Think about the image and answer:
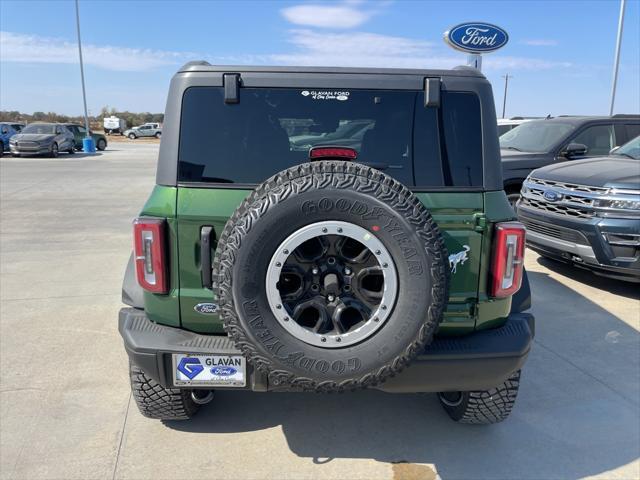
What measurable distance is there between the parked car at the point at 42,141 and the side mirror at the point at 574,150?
22206 millimetres

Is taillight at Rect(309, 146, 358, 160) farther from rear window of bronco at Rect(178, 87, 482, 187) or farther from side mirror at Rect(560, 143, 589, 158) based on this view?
side mirror at Rect(560, 143, 589, 158)

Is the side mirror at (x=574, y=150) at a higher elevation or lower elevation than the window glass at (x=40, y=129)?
lower

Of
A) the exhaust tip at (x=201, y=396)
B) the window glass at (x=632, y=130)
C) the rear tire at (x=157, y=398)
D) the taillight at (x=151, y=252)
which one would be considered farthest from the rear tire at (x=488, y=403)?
the window glass at (x=632, y=130)

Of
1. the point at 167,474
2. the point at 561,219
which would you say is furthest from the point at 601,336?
the point at 167,474

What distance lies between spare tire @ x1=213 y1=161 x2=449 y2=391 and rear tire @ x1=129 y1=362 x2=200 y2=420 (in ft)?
2.79

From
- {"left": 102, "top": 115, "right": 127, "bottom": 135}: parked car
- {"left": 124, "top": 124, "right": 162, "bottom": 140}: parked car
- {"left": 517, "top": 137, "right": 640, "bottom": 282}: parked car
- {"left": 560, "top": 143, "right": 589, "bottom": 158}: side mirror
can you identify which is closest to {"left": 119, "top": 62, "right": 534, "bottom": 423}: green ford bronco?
{"left": 517, "top": 137, "right": 640, "bottom": 282}: parked car

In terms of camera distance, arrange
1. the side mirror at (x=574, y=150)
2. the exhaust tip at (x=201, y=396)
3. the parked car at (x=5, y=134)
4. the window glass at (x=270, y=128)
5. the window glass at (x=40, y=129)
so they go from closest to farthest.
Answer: the window glass at (x=270, y=128)
the exhaust tip at (x=201, y=396)
the side mirror at (x=574, y=150)
the parked car at (x=5, y=134)
the window glass at (x=40, y=129)

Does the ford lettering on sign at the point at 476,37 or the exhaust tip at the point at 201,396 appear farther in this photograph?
the ford lettering on sign at the point at 476,37

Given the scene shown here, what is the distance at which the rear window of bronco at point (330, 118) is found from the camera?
2.45 meters

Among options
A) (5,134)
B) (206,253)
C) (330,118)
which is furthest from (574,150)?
(5,134)

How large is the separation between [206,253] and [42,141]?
79.4 feet

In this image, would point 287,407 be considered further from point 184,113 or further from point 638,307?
point 638,307

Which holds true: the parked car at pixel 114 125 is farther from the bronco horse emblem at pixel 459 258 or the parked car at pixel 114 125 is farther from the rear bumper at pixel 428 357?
the bronco horse emblem at pixel 459 258

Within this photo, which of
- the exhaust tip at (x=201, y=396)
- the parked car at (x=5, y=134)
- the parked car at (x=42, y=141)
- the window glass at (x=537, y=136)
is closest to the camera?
the exhaust tip at (x=201, y=396)
